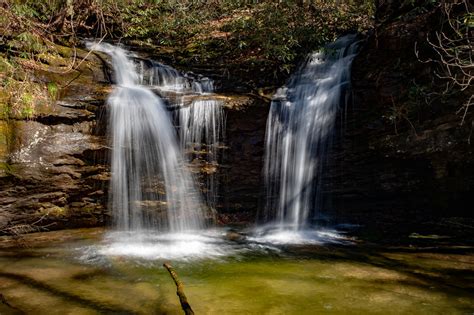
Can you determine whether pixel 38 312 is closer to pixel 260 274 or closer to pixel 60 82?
pixel 260 274

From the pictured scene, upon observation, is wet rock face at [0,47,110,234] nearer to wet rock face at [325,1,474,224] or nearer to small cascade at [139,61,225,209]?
small cascade at [139,61,225,209]

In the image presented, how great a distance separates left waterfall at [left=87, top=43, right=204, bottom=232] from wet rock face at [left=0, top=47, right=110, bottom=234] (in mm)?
274

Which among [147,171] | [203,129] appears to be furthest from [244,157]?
[147,171]

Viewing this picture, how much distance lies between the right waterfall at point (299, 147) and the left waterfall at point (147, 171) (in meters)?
1.63

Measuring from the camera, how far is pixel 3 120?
6.03 meters

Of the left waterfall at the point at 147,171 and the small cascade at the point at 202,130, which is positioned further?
the small cascade at the point at 202,130

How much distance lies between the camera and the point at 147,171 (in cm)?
700

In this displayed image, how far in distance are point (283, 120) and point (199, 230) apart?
9.02ft

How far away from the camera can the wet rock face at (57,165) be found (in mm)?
6008

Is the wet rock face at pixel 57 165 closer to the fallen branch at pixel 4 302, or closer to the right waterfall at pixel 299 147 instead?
the fallen branch at pixel 4 302

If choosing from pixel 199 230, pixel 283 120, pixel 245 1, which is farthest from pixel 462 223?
pixel 245 1

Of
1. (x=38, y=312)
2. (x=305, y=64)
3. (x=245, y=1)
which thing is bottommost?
(x=38, y=312)

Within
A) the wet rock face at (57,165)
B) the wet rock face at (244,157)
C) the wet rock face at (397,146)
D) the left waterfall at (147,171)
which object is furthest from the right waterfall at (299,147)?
the wet rock face at (57,165)

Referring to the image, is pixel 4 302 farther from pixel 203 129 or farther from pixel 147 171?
pixel 203 129
